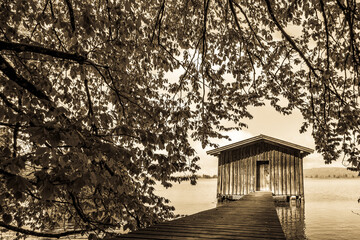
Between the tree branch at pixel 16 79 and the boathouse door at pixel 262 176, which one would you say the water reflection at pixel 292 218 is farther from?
the tree branch at pixel 16 79

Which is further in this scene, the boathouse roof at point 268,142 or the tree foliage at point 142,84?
the boathouse roof at point 268,142

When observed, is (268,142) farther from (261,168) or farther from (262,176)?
(262,176)

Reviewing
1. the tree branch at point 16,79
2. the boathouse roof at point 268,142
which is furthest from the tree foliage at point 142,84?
the boathouse roof at point 268,142

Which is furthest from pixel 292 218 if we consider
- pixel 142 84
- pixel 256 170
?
pixel 142 84

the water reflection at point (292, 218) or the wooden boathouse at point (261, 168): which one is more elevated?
the wooden boathouse at point (261, 168)

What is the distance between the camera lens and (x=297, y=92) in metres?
8.80

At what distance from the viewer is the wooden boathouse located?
2164 cm

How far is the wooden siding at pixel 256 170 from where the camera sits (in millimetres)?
21667

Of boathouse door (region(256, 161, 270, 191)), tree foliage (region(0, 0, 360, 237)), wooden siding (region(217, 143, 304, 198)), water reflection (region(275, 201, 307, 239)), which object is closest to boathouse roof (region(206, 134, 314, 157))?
wooden siding (region(217, 143, 304, 198))

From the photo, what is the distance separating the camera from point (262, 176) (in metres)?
22.9

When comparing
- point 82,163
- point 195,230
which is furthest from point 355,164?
point 82,163

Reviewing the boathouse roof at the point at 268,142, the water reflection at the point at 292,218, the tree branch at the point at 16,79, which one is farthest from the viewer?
the boathouse roof at the point at 268,142

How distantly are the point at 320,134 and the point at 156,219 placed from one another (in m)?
5.32

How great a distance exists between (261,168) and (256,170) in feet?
4.06
